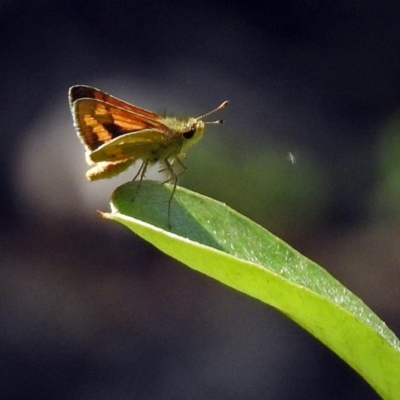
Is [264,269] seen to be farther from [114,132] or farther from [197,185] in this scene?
[197,185]

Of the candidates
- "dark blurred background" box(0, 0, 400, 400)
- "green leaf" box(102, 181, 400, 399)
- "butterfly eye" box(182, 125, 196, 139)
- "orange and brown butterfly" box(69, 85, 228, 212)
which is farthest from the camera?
"dark blurred background" box(0, 0, 400, 400)

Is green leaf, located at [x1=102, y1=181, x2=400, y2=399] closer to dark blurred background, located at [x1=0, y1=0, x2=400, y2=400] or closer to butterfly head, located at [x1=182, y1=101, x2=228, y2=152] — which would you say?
butterfly head, located at [x1=182, y1=101, x2=228, y2=152]

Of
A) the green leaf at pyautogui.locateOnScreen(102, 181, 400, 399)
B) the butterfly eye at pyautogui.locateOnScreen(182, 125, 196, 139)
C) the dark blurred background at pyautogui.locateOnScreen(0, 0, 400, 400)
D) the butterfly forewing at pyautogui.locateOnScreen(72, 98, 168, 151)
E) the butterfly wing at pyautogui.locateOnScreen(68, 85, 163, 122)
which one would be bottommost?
the green leaf at pyautogui.locateOnScreen(102, 181, 400, 399)

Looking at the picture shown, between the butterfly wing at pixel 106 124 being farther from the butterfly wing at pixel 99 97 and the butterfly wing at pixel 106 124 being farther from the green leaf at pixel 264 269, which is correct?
the green leaf at pixel 264 269

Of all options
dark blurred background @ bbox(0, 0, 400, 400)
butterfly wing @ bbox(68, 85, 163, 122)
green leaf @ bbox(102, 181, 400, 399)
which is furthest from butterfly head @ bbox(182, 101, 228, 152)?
dark blurred background @ bbox(0, 0, 400, 400)

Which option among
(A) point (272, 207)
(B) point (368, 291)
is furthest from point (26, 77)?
(B) point (368, 291)

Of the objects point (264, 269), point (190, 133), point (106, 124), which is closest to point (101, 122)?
point (106, 124)
